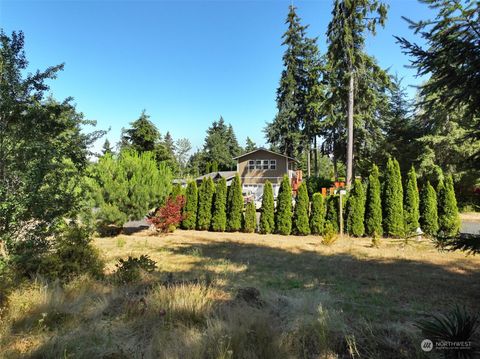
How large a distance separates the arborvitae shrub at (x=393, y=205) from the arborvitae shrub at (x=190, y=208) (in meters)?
8.31

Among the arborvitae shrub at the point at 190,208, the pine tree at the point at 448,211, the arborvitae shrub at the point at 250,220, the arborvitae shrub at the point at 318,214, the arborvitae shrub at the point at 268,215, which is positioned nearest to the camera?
the pine tree at the point at 448,211

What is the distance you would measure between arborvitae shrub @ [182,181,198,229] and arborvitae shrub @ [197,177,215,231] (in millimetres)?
198

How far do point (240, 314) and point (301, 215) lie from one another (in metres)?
10.0

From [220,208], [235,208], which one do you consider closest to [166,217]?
[220,208]

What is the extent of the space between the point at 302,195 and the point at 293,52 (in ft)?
75.7

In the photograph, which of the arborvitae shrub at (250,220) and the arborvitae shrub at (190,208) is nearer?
the arborvitae shrub at (250,220)

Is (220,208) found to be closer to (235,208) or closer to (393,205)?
(235,208)

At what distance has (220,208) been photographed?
14141mm

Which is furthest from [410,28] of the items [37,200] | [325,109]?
[325,109]

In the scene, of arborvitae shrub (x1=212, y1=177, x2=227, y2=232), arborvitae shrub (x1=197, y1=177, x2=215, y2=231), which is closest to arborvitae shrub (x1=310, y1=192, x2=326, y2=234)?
arborvitae shrub (x1=212, y1=177, x2=227, y2=232)

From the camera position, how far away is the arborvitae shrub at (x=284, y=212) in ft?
43.0

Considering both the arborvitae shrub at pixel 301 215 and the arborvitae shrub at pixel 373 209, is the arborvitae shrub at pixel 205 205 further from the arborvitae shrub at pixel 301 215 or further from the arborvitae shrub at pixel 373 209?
the arborvitae shrub at pixel 373 209

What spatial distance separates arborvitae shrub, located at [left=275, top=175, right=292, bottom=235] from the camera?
13109 millimetres

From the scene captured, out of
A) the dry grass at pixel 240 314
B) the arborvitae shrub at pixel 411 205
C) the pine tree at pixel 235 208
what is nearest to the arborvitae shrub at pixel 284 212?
the pine tree at pixel 235 208
